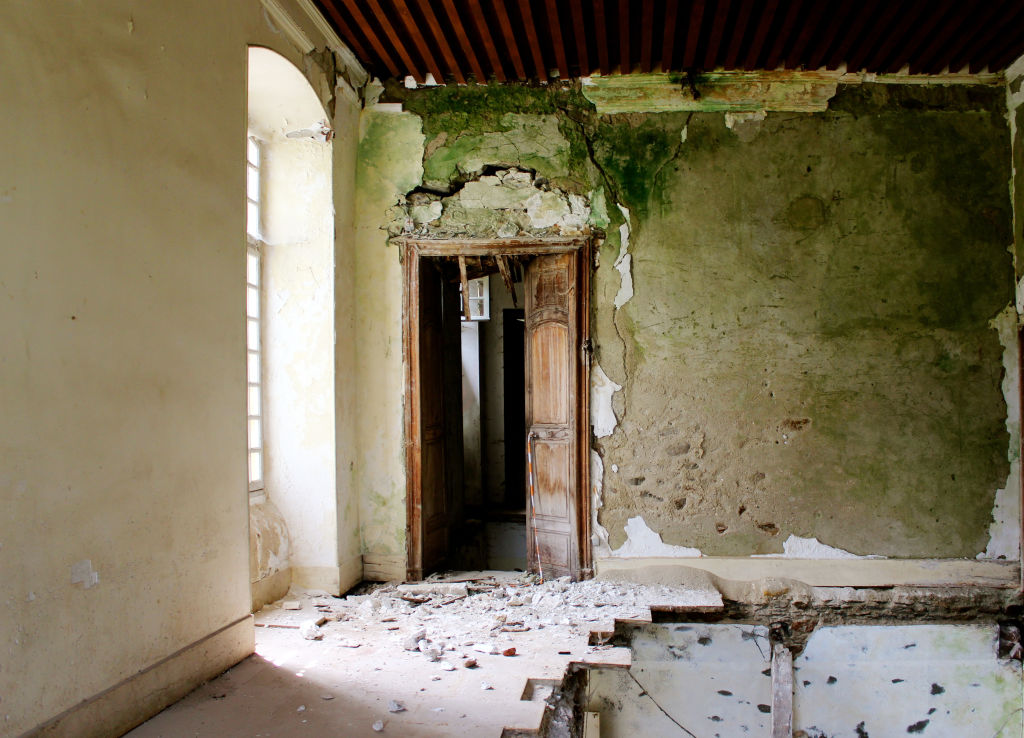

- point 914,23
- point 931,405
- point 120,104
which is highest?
point 914,23

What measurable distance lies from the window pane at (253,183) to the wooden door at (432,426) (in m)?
1.15

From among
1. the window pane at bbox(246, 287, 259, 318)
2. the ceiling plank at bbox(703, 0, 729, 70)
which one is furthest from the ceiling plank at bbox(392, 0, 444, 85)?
the window pane at bbox(246, 287, 259, 318)

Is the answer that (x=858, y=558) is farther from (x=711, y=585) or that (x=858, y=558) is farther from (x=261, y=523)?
(x=261, y=523)

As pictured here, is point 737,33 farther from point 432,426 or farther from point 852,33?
point 432,426

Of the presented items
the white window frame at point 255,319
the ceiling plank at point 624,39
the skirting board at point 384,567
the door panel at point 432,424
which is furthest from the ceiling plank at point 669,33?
the skirting board at point 384,567

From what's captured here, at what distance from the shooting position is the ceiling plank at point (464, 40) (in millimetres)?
3789

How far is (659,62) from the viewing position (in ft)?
14.8

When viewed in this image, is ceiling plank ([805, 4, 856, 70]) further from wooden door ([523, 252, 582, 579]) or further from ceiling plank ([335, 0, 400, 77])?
ceiling plank ([335, 0, 400, 77])

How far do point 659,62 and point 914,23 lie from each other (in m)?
1.50

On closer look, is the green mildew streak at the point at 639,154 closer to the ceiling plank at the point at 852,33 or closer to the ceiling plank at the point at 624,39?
the ceiling plank at the point at 624,39

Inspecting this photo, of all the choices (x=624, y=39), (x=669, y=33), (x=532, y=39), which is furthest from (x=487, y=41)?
(x=669, y=33)

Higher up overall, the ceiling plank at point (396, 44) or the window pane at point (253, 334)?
the ceiling plank at point (396, 44)

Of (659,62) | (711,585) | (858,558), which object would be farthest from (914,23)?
(711,585)

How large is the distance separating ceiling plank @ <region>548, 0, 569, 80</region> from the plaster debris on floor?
3.40 meters
